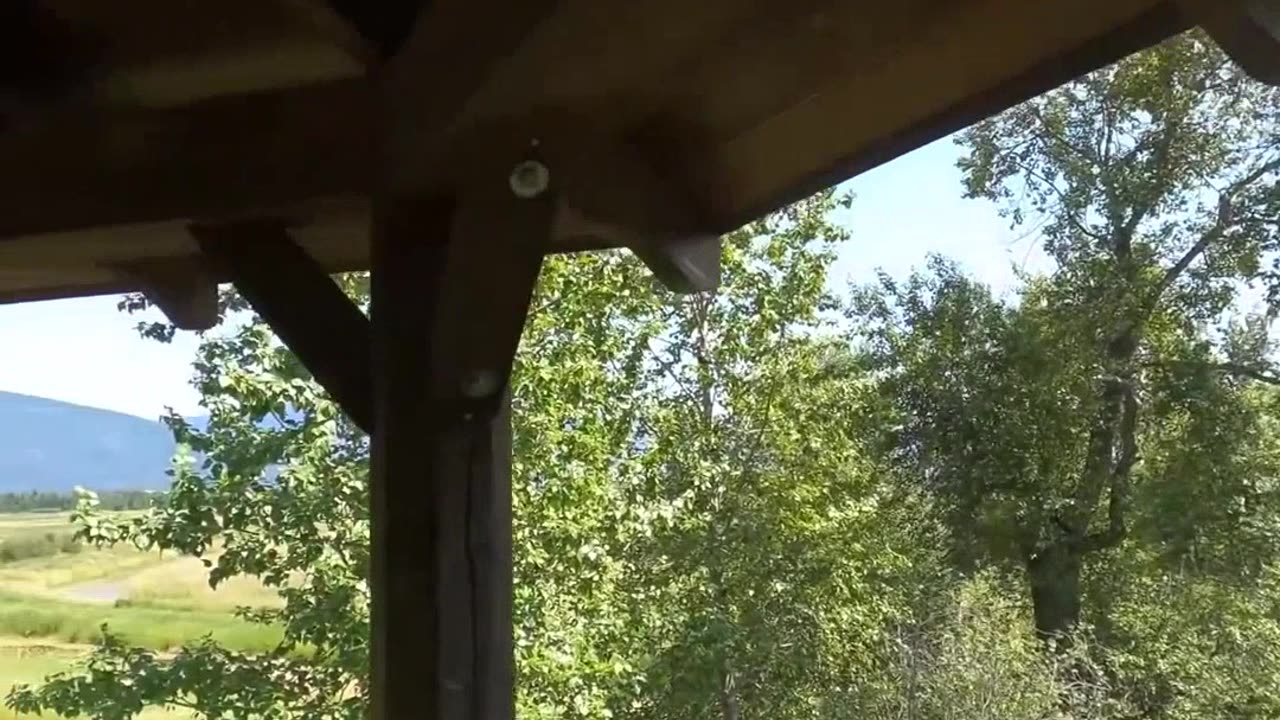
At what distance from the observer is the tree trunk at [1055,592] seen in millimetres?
3305

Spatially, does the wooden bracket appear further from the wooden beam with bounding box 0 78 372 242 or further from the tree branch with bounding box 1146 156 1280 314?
the tree branch with bounding box 1146 156 1280 314

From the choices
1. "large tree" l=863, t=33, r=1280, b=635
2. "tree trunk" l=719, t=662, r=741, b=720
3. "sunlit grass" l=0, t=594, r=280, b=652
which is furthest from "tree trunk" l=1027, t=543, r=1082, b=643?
"sunlit grass" l=0, t=594, r=280, b=652

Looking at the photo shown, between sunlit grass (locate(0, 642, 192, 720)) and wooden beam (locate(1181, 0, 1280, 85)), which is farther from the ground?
sunlit grass (locate(0, 642, 192, 720))

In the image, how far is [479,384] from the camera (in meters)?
0.88

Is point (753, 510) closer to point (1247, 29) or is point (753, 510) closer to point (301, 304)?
point (301, 304)

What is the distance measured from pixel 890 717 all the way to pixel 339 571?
1.62 m

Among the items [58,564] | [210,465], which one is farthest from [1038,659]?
[58,564]

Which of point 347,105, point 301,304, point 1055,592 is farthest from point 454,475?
point 1055,592

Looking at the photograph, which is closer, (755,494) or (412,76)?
(412,76)

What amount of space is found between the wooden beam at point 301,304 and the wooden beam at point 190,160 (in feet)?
0.08

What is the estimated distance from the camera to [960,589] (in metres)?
3.47

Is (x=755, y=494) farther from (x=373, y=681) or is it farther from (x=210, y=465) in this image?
(x=373, y=681)

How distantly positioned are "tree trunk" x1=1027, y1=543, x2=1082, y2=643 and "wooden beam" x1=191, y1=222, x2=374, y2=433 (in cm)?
272

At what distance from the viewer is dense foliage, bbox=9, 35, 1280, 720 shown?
123 inches
